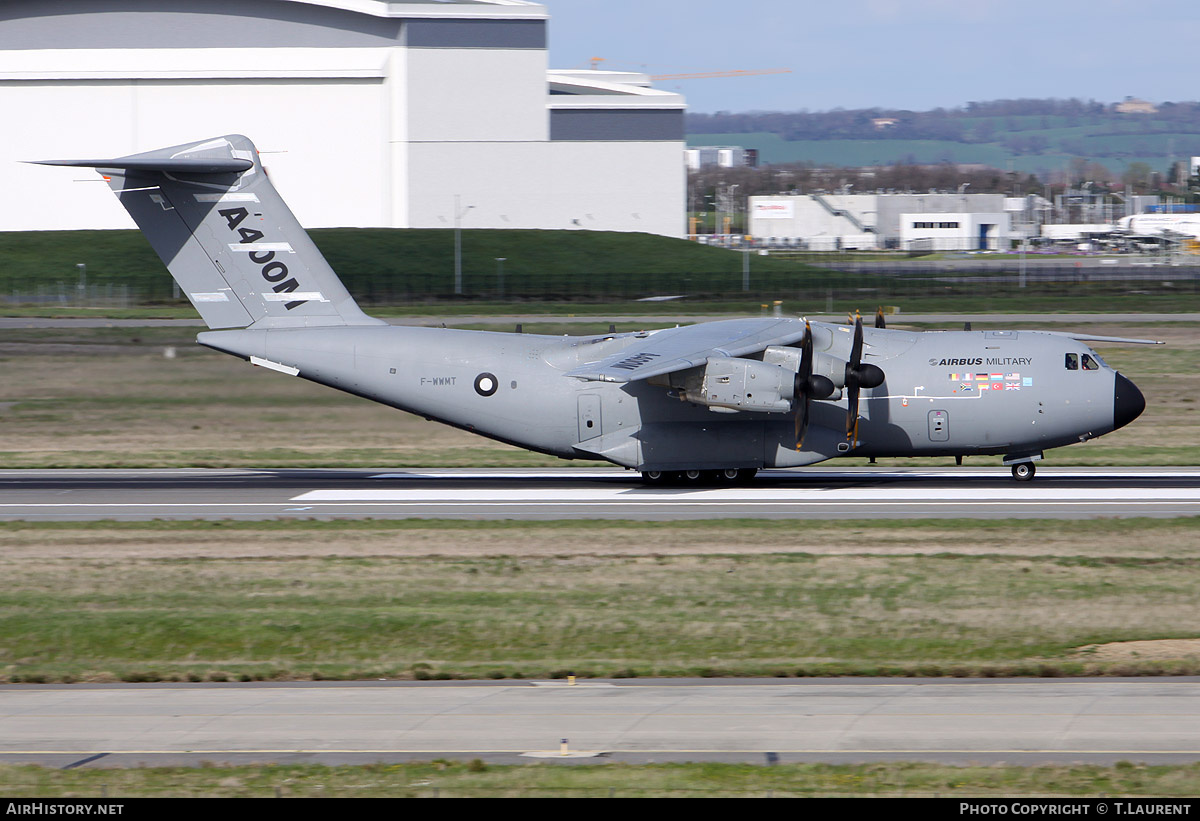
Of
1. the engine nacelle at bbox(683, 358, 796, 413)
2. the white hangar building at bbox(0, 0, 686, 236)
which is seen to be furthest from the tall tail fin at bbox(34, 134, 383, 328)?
the white hangar building at bbox(0, 0, 686, 236)

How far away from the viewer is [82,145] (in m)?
93.8

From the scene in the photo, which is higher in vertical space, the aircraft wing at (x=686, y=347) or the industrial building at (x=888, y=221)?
the industrial building at (x=888, y=221)

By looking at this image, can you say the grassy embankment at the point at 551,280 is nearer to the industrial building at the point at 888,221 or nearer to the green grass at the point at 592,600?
the green grass at the point at 592,600

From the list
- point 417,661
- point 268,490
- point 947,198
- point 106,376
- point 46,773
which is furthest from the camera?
point 947,198

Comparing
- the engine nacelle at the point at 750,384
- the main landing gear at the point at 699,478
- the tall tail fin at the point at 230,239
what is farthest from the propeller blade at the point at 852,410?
the tall tail fin at the point at 230,239

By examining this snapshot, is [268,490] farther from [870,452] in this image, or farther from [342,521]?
[870,452]

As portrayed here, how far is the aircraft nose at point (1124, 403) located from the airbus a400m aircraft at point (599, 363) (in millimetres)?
43

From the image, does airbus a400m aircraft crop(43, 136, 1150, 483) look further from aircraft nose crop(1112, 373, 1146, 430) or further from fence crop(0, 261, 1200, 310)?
fence crop(0, 261, 1200, 310)

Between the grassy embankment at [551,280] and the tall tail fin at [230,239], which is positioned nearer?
the tall tail fin at [230,239]

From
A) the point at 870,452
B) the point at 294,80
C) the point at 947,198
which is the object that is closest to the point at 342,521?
the point at 870,452

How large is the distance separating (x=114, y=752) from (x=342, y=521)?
41.9ft

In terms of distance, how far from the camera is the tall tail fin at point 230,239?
2806cm

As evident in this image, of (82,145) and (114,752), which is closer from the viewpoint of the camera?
(114,752)

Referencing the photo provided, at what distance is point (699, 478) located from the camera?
29312 mm
